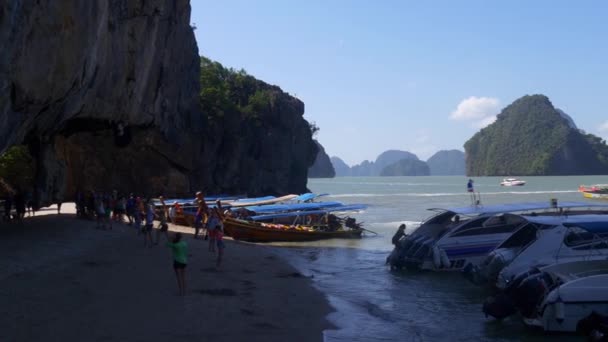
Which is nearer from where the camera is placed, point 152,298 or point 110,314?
point 110,314

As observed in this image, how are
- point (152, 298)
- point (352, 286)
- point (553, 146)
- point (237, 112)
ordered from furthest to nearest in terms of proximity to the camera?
1. point (553, 146)
2. point (237, 112)
3. point (352, 286)
4. point (152, 298)

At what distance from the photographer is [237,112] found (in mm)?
72812

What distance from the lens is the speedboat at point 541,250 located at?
47.6ft

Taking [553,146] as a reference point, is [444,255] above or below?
below

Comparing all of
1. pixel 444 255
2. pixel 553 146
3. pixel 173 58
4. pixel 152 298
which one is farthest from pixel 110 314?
pixel 553 146

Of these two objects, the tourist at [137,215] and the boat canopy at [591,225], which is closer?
the boat canopy at [591,225]

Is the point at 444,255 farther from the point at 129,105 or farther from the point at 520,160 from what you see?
the point at 520,160

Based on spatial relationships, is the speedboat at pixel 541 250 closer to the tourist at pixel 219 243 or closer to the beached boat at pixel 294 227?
the tourist at pixel 219 243

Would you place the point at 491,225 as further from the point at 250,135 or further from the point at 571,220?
the point at 250,135

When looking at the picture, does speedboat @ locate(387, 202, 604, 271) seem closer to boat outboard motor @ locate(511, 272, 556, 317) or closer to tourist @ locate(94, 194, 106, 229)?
boat outboard motor @ locate(511, 272, 556, 317)

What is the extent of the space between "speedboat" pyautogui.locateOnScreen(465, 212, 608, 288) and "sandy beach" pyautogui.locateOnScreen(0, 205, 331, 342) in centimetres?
423

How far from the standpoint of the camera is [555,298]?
11.3 m

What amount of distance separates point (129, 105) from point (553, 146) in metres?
185

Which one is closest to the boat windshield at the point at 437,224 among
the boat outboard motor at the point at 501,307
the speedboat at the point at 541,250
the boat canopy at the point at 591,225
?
the speedboat at the point at 541,250
